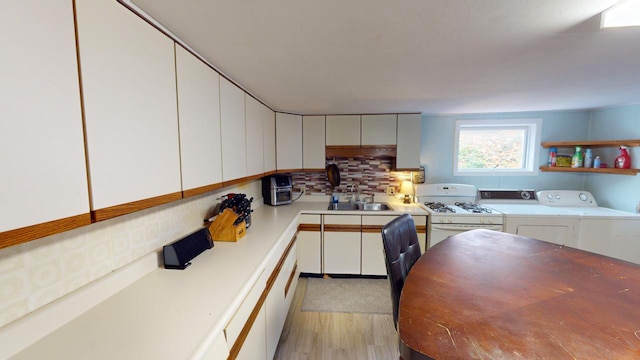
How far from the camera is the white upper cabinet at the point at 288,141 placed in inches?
110

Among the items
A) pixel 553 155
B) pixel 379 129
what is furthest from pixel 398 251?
pixel 553 155

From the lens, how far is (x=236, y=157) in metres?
1.73

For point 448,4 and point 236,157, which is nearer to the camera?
point 448,4

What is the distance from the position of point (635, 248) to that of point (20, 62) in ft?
14.5

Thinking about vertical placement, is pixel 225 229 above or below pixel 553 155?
below

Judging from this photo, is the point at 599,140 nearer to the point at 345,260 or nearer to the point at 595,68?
the point at 595,68

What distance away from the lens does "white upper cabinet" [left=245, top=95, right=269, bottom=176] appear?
1966 mm

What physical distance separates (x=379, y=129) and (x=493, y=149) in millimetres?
1598

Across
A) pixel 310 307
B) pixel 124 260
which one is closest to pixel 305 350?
pixel 310 307

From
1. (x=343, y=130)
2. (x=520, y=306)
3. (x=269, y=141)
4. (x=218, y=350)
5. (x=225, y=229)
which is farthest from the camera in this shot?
(x=343, y=130)

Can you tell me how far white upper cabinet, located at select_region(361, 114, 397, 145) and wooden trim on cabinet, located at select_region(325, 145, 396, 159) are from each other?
0.18ft

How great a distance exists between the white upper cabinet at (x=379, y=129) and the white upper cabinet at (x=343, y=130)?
85 mm

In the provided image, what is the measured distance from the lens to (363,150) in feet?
9.76

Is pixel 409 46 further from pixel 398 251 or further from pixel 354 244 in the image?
pixel 354 244
